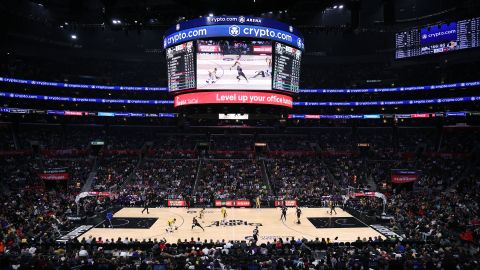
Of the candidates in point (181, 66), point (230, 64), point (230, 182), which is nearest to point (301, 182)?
point (230, 182)

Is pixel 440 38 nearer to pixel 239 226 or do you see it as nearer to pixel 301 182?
pixel 301 182

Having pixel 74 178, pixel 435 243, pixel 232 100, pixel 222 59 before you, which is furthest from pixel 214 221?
pixel 74 178

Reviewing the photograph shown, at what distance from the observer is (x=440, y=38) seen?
38.2 m

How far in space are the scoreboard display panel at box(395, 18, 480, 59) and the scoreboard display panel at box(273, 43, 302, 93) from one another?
70.6ft

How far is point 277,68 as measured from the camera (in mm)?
24672

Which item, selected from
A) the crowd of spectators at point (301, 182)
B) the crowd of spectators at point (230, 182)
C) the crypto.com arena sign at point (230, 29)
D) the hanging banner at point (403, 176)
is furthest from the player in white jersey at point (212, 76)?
the hanging banner at point (403, 176)

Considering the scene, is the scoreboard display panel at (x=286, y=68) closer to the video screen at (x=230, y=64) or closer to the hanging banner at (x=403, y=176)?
the video screen at (x=230, y=64)

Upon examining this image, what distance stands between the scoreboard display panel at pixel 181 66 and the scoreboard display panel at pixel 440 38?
28.5 metres

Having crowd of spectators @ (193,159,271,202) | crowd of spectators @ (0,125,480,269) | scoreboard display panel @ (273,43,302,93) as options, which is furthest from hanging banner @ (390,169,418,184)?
scoreboard display panel @ (273,43,302,93)

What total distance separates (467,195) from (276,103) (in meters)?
23.9

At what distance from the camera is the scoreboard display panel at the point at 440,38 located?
120 feet

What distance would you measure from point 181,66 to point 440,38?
3032 centimetres

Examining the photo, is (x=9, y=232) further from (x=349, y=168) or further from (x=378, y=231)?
(x=349, y=168)

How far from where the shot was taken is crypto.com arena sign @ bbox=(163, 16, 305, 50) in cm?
2327
